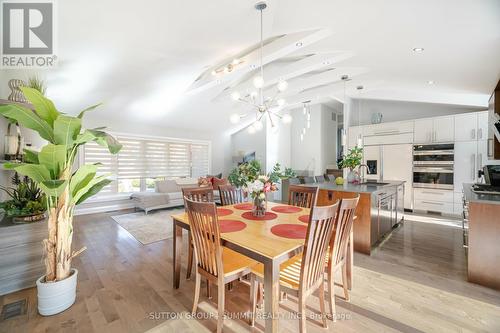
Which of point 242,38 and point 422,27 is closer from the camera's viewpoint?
point 422,27

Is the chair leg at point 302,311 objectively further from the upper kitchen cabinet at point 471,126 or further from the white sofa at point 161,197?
the upper kitchen cabinet at point 471,126

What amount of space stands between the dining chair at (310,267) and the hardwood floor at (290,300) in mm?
406

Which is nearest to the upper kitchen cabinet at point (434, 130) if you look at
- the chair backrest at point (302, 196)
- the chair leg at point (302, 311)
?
the chair backrest at point (302, 196)

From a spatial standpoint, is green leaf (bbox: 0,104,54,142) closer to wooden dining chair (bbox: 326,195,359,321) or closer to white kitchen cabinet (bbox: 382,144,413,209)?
wooden dining chair (bbox: 326,195,359,321)

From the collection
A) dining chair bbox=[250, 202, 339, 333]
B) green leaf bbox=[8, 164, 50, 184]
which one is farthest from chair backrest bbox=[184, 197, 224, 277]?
green leaf bbox=[8, 164, 50, 184]

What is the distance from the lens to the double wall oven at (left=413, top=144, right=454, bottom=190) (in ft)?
16.2

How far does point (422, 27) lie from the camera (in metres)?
2.53

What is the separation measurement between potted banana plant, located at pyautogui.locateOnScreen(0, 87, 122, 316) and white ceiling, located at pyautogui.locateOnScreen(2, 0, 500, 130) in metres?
1.41

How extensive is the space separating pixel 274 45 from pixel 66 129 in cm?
319

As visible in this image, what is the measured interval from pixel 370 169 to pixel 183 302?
19.2ft

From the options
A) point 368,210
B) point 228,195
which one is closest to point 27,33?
point 228,195

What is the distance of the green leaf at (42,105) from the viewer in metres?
1.64

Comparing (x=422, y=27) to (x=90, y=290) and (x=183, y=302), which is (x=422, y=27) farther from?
(x=90, y=290)

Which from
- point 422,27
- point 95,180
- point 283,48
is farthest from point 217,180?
point 422,27
